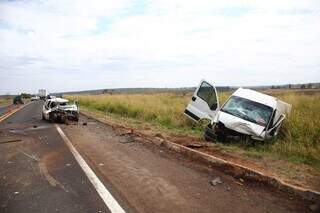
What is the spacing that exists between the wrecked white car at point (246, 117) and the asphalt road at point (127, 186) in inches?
80.5

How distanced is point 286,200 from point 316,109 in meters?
10.2

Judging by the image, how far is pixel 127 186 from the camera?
23.2ft

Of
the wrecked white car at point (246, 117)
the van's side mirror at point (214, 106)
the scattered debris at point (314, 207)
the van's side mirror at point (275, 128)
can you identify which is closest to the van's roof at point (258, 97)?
the wrecked white car at point (246, 117)

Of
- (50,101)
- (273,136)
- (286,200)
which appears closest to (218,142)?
(273,136)

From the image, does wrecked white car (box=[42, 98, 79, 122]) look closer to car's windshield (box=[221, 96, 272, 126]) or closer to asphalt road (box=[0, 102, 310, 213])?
asphalt road (box=[0, 102, 310, 213])

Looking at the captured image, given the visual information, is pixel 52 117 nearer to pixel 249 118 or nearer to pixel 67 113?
pixel 67 113

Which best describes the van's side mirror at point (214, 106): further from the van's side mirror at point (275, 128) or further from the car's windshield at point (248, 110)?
the van's side mirror at point (275, 128)

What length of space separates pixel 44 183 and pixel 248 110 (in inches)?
288

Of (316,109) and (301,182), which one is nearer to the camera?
(301,182)

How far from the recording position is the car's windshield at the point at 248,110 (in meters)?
12.0

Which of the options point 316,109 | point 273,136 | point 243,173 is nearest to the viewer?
point 243,173

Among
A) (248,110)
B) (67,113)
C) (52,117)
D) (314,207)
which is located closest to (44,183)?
(314,207)

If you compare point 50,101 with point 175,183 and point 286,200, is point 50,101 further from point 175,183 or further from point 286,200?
point 286,200

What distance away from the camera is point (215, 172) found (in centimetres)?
841
